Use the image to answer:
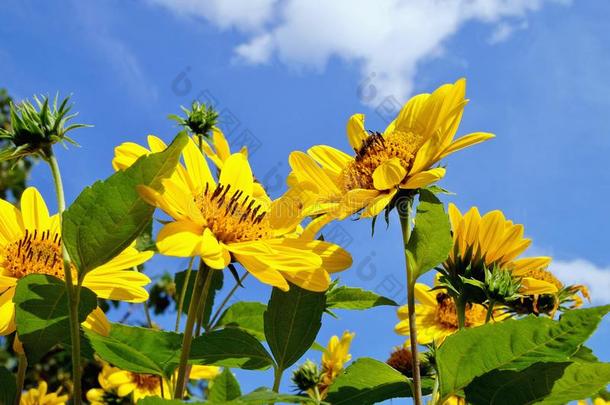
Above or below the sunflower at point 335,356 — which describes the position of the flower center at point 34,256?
below

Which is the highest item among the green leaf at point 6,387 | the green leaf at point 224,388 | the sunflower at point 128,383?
the sunflower at point 128,383

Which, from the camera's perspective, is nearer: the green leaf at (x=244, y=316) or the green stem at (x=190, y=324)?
the green stem at (x=190, y=324)

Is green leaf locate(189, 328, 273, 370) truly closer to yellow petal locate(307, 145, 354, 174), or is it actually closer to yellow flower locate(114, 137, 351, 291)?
yellow flower locate(114, 137, 351, 291)

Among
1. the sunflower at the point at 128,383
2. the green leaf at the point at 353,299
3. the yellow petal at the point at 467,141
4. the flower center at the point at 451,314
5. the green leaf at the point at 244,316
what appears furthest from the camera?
the sunflower at the point at 128,383

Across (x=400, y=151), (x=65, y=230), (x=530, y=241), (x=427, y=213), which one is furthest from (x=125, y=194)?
(x=530, y=241)

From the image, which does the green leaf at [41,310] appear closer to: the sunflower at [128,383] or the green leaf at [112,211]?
the green leaf at [112,211]

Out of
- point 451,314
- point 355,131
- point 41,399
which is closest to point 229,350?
point 355,131

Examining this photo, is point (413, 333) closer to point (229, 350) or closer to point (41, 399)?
point (229, 350)

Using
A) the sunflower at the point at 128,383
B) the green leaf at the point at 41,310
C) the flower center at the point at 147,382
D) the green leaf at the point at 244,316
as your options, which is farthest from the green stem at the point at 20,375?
the flower center at the point at 147,382
